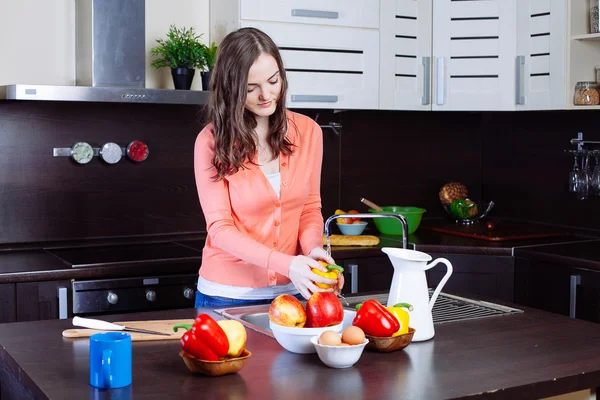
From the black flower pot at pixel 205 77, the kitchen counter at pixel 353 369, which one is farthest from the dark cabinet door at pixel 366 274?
the kitchen counter at pixel 353 369

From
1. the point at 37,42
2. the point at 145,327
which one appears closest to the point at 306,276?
the point at 145,327

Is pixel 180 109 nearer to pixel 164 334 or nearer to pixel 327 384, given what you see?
pixel 164 334

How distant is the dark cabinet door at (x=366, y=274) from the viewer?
3.71 metres

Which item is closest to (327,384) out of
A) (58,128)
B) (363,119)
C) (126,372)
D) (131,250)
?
(126,372)

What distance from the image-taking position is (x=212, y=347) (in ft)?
5.74

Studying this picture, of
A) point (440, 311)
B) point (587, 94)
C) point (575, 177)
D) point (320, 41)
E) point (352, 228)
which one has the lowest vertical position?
point (440, 311)

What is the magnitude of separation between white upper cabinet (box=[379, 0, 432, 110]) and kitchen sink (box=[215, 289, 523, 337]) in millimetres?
1614

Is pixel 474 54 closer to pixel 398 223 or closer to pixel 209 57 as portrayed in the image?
pixel 398 223

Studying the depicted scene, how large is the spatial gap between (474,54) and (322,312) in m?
2.48

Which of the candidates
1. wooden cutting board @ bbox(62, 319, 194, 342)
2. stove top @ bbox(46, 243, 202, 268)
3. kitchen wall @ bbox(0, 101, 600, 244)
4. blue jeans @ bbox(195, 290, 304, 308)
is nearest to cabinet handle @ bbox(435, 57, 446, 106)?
kitchen wall @ bbox(0, 101, 600, 244)

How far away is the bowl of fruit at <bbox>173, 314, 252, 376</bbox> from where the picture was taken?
174cm

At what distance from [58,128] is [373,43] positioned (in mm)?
1459

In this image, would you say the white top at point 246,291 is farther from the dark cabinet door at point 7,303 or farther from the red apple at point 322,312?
the dark cabinet door at point 7,303

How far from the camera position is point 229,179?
2.48 m
